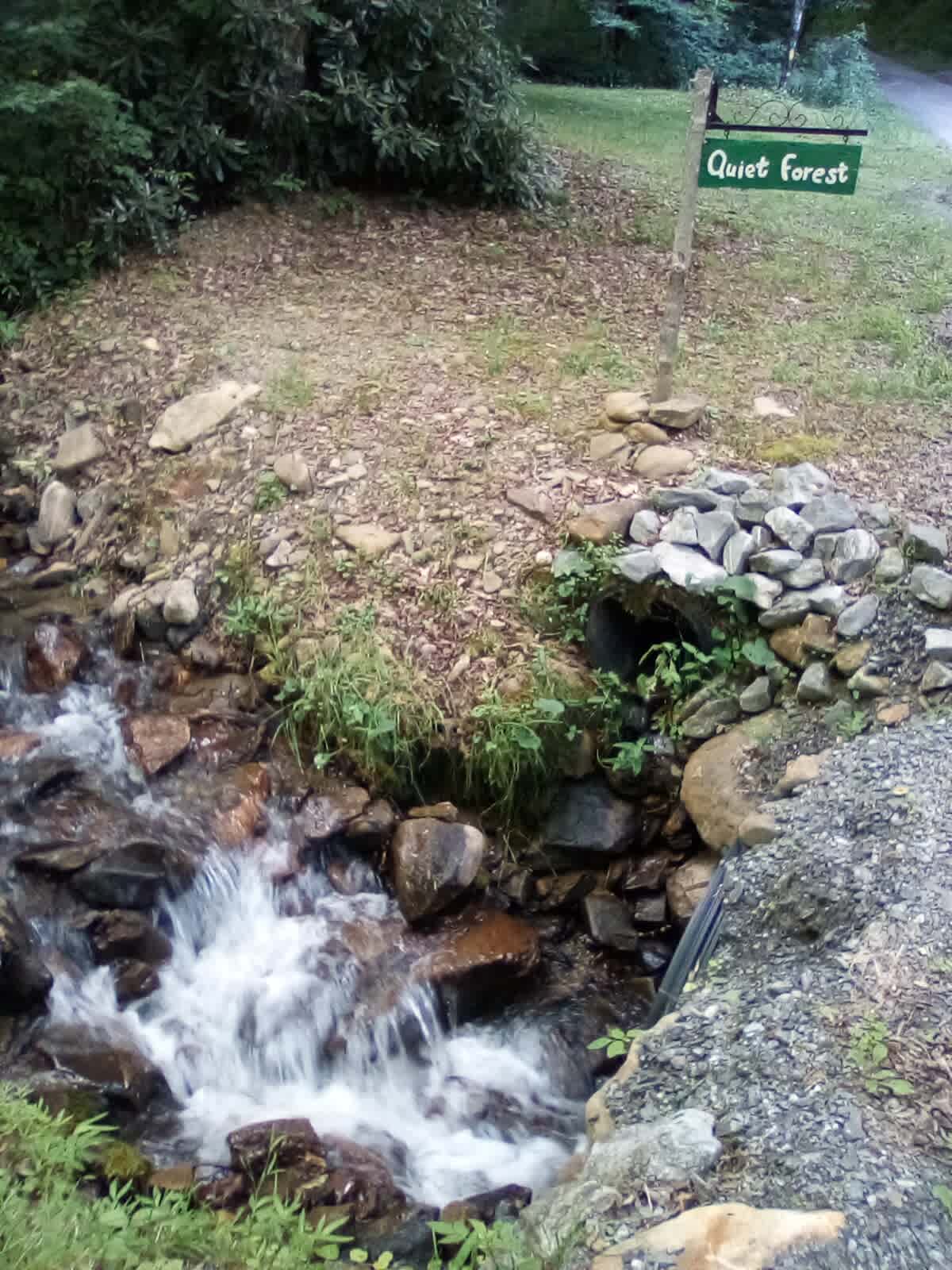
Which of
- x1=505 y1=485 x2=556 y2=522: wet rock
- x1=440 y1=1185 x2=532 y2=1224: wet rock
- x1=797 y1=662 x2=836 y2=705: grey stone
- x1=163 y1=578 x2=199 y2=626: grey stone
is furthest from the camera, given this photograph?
x1=163 y1=578 x2=199 y2=626: grey stone

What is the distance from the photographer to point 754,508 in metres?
4.43

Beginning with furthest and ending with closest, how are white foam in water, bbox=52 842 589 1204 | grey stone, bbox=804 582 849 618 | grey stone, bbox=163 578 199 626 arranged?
1. grey stone, bbox=163 578 199 626
2. grey stone, bbox=804 582 849 618
3. white foam in water, bbox=52 842 589 1204

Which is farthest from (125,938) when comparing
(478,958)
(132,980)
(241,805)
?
(478,958)

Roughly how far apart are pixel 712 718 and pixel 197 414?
10.2 ft

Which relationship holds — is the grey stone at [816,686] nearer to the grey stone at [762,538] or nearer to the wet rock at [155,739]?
the grey stone at [762,538]

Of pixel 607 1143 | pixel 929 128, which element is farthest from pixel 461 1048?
pixel 929 128

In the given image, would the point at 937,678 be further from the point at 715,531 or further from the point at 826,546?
the point at 715,531

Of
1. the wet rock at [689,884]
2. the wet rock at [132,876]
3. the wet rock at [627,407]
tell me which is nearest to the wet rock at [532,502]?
the wet rock at [627,407]

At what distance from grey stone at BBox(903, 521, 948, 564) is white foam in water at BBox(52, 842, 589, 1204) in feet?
7.44

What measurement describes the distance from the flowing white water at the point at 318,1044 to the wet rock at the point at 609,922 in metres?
0.45

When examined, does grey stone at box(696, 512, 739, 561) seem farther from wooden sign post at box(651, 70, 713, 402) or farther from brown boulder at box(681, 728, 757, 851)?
wooden sign post at box(651, 70, 713, 402)

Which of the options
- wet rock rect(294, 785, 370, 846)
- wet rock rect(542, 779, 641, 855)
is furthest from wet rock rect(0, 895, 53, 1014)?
wet rock rect(542, 779, 641, 855)

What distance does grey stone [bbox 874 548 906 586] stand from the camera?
416 cm

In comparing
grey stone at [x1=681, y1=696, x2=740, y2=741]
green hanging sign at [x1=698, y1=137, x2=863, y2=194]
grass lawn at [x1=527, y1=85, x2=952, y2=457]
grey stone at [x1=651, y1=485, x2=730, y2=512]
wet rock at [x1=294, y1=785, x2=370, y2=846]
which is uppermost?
green hanging sign at [x1=698, y1=137, x2=863, y2=194]
